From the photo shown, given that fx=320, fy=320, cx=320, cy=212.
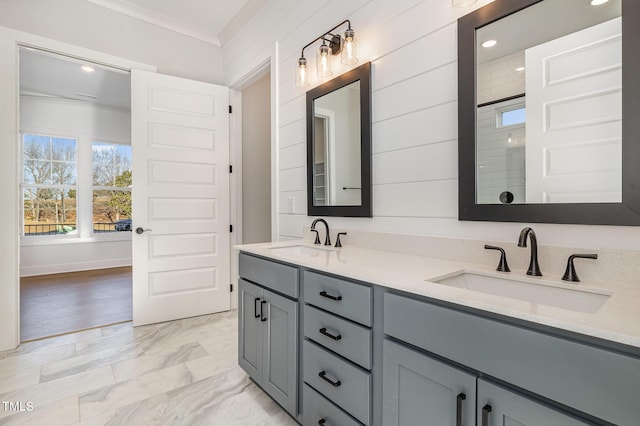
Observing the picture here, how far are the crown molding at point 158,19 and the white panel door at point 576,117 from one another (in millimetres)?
3207

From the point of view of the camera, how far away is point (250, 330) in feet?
6.24

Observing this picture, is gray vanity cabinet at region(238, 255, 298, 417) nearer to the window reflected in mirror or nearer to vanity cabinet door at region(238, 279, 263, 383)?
vanity cabinet door at region(238, 279, 263, 383)

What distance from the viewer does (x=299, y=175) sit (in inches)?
99.1

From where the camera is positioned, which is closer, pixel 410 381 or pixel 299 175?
pixel 410 381

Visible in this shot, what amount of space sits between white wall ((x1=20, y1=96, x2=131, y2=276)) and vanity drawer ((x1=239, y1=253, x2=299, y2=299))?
5.14 m

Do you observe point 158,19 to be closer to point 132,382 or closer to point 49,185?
point 132,382

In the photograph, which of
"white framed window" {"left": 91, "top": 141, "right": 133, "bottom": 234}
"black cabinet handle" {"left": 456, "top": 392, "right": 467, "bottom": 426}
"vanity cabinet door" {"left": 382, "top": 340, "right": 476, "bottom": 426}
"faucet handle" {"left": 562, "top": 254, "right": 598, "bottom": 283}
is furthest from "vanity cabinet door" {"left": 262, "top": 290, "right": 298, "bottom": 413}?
"white framed window" {"left": 91, "top": 141, "right": 133, "bottom": 234}

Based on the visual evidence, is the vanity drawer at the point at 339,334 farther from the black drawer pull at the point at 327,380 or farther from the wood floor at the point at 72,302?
the wood floor at the point at 72,302

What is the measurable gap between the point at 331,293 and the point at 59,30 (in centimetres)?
318

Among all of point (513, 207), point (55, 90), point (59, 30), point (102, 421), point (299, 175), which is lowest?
point (102, 421)

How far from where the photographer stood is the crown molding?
287cm

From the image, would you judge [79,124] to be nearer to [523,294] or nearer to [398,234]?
[398,234]

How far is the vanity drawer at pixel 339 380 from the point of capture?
1184mm

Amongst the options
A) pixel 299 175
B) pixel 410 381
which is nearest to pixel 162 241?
pixel 299 175
